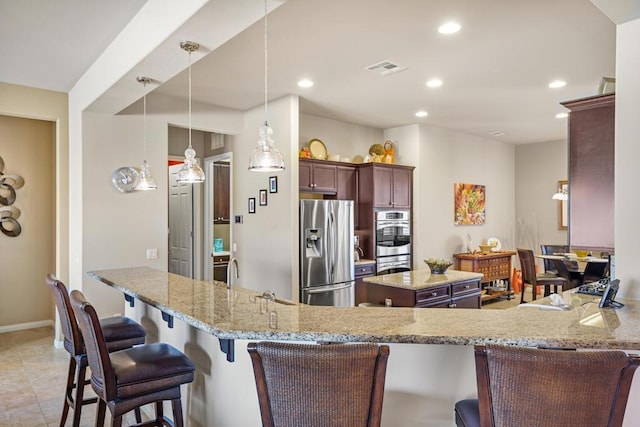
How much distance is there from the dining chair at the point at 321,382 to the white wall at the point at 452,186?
213 inches

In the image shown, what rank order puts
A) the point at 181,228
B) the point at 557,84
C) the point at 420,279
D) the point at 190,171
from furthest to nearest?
the point at 181,228 → the point at 557,84 → the point at 420,279 → the point at 190,171

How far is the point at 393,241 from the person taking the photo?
6199 millimetres

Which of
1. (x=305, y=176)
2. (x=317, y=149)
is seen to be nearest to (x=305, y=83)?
(x=305, y=176)

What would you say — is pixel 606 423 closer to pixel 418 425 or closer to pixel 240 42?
pixel 418 425

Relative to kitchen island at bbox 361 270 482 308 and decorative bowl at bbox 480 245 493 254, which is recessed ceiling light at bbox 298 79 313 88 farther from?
decorative bowl at bbox 480 245 493 254

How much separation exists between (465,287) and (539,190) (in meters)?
4.85

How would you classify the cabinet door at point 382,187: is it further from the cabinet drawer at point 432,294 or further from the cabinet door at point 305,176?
the cabinet drawer at point 432,294

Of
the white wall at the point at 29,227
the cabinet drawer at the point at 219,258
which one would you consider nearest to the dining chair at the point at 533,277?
the cabinet drawer at the point at 219,258

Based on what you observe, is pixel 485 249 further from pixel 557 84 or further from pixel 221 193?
pixel 221 193

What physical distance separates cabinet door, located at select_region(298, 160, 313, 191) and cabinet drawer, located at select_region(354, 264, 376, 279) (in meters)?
1.24

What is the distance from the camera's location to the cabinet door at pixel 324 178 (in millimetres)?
5453

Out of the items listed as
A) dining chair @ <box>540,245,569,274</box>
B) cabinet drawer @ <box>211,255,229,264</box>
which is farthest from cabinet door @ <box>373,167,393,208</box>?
dining chair @ <box>540,245,569,274</box>

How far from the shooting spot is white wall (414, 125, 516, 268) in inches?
261

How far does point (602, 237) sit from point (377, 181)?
3779mm
